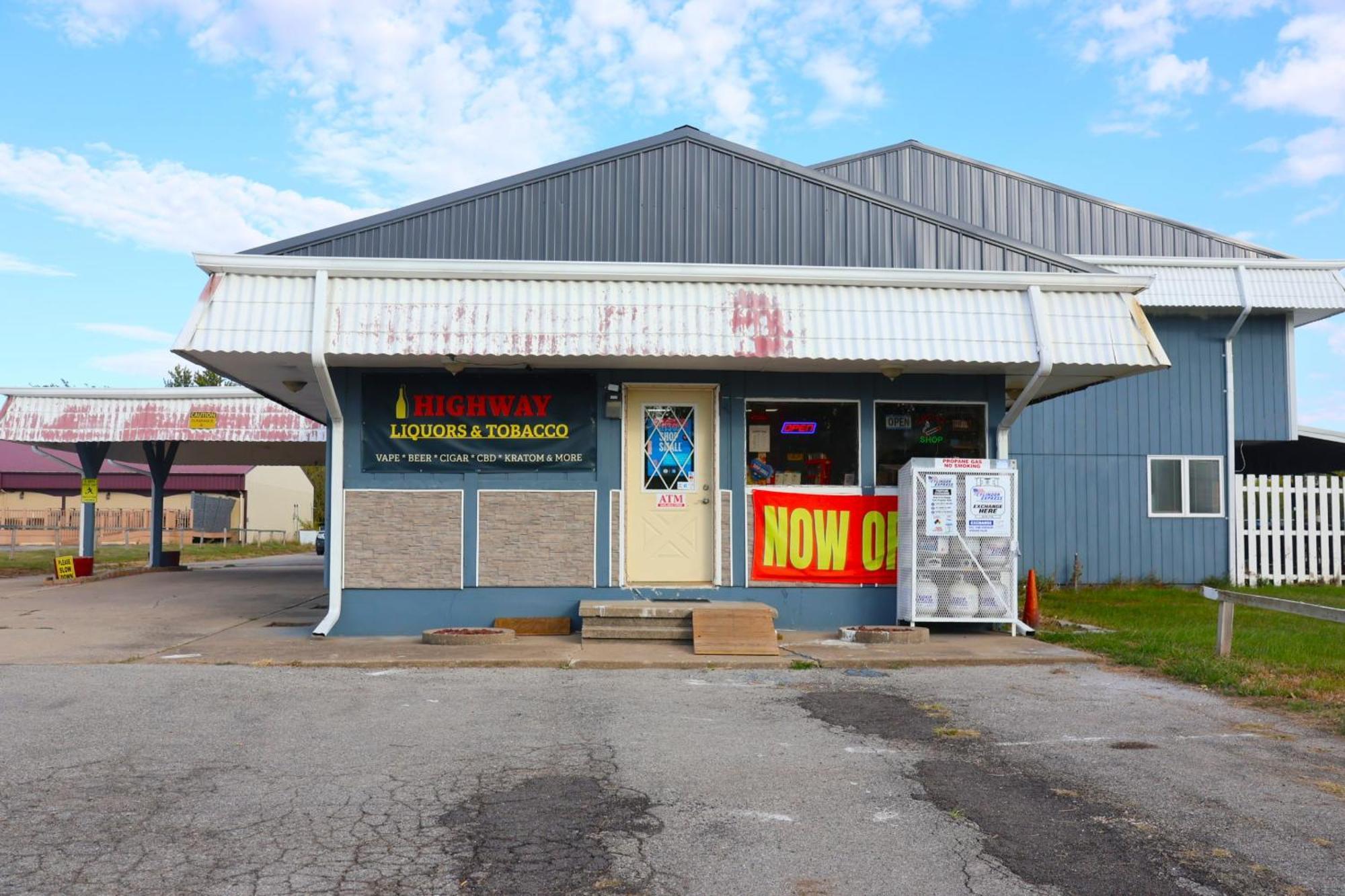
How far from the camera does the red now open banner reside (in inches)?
486

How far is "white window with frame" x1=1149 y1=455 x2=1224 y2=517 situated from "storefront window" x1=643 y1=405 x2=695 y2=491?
35.2 feet

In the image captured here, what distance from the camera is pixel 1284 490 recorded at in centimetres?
1947

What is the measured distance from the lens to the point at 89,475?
2525 centimetres

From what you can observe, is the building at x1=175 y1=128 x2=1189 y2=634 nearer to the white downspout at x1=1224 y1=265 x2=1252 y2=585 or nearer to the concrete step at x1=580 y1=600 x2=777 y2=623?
the concrete step at x1=580 y1=600 x2=777 y2=623

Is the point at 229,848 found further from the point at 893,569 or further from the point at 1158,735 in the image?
the point at 893,569

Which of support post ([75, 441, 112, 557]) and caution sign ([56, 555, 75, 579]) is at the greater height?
support post ([75, 441, 112, 557])

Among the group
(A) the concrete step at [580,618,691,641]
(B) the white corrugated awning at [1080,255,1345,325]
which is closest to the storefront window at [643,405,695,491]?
(A) the concrete step at [580,618,691,641]

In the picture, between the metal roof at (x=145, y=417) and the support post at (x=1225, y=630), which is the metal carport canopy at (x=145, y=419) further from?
the support post at (x=1225, y=630)

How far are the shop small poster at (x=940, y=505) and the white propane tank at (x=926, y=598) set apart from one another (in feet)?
2.01

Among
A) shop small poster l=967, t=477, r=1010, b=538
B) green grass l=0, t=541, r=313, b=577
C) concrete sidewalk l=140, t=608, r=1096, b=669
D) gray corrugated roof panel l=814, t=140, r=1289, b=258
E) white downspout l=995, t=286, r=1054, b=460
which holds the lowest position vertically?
green grass l=0, t=541, r=313, b=577

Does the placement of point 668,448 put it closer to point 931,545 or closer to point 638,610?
point 638,610

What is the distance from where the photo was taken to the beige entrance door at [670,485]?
489 inches

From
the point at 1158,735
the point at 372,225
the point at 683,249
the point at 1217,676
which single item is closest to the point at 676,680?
the point at 1158,735

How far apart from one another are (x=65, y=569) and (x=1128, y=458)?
70.0ft
